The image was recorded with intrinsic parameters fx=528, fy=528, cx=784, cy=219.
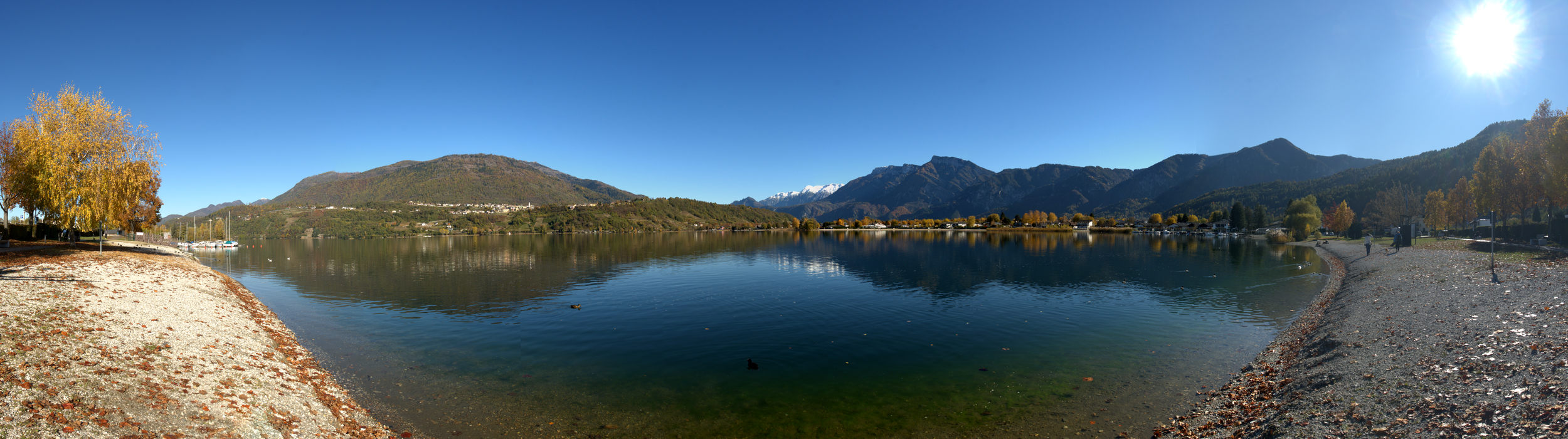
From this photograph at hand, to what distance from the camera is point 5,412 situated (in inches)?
332

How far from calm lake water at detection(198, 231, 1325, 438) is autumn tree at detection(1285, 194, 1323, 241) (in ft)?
293

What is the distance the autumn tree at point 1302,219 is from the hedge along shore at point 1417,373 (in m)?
113

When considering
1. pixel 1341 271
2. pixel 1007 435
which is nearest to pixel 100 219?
pixel 1007 435

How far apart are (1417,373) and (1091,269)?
4074 centimetres

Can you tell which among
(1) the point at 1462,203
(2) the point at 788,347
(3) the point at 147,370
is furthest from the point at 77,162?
(1) the point at 1462,203

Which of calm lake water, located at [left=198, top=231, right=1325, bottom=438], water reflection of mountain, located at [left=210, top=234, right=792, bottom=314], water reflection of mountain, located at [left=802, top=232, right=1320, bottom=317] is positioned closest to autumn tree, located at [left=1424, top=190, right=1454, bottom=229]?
water reflection of mountain, located at [left=802, top=232, right=1320, bottom=317]

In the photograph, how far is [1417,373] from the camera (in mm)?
12250

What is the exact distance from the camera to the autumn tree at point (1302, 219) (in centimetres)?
10906

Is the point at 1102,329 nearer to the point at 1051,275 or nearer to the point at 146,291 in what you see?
the point at 1051,275

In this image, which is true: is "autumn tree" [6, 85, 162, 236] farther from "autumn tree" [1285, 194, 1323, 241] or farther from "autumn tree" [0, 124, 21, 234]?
"autumn tree" [1285, 194, 1323, 241]

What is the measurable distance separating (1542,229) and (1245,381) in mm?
62318

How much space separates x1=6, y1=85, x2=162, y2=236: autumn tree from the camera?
31.8 metres

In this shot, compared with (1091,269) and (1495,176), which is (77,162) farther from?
(1495,176)

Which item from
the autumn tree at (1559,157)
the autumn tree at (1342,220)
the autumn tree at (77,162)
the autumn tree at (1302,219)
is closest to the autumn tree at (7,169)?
the autumn tree at (77,162)
